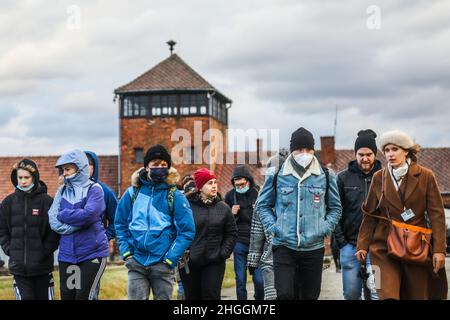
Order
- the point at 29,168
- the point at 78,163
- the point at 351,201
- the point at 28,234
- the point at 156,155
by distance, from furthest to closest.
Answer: the point at 351,201 < the point at 29,168 < the point at 28,234 < the point at 78,163 < the point at 156,155

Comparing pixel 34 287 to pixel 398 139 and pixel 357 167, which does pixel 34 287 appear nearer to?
pixel 357 167

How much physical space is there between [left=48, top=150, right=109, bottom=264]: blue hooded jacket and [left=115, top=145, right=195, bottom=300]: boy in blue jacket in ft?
2.09

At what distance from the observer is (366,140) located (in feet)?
31.1

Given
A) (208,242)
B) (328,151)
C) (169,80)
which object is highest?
(169,80)

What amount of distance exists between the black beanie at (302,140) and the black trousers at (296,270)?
1.05 metres

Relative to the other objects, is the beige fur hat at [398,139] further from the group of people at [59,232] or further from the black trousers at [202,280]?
the group of people at [59,232]

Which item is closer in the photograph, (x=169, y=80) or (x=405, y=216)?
(x=405, y=216)

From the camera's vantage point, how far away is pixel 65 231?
8766mm

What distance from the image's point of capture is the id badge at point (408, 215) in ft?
25.2

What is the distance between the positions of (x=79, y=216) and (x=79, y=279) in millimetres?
641

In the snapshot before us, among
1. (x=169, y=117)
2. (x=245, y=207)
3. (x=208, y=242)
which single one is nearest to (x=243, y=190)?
(x=245, y=207)

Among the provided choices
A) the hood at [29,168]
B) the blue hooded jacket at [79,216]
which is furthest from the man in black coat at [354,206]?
the hood at [29,168]

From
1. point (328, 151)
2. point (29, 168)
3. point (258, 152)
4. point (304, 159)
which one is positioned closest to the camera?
point (304, 159)
